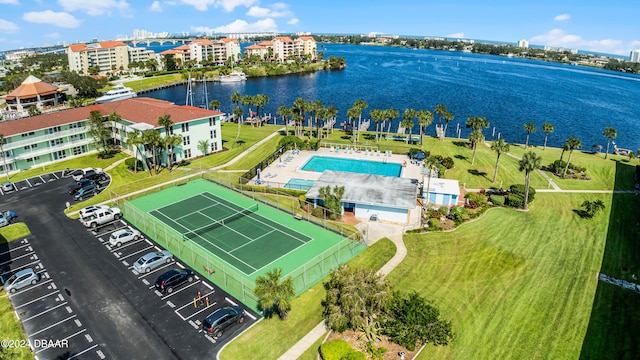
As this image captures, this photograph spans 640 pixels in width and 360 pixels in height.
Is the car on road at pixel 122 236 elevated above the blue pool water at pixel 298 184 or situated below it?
below

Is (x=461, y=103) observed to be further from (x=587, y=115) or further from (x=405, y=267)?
(x=405, y=267)

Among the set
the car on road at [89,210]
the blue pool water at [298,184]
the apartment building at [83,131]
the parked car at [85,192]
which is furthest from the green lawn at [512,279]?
the apartment building at [83,131]

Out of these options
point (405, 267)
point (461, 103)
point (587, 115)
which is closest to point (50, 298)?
point (405, 267)

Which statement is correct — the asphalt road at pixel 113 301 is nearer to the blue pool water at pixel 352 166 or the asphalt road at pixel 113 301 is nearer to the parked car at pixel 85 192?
the parked car at pixel 85 192

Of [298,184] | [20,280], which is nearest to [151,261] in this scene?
[20,280]

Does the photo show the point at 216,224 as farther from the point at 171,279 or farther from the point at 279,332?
the point at 279,332

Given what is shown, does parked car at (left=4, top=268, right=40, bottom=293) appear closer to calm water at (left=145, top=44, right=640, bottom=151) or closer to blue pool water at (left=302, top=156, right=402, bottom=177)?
blue pool water at (left=302, top=156, right=402, bottom=177)
